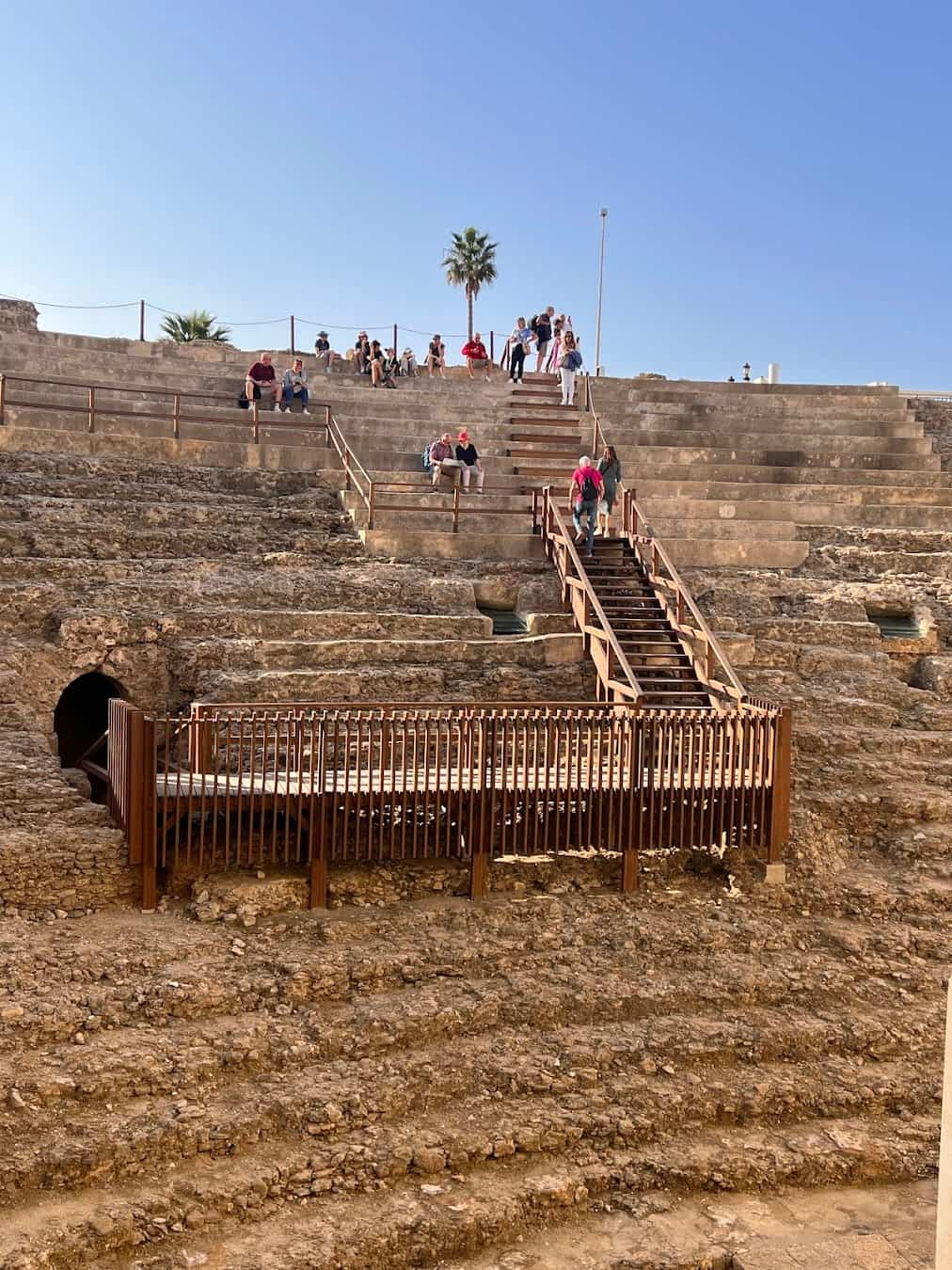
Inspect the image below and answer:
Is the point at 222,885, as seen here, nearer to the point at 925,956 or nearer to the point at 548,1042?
the point at 548,1042

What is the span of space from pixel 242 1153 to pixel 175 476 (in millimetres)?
13669

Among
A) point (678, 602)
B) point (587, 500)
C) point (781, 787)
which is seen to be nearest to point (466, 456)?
point (587, 500)

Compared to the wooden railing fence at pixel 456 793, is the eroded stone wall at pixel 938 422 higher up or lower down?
higher up

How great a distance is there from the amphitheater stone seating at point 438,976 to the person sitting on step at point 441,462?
2.50m

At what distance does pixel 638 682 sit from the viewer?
45.9 feet

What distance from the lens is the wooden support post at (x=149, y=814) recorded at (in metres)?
9.90

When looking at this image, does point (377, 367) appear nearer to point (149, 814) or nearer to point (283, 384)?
point (283, 384)

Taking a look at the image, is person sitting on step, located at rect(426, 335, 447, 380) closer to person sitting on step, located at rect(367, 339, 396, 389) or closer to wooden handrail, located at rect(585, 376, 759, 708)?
person sitting on step, located at rect(367, 339, 396, 389)

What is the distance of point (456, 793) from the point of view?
10648mm

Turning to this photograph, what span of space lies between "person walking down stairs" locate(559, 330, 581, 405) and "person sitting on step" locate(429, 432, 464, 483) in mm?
5651

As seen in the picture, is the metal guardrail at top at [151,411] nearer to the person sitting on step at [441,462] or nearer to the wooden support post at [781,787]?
the person sitting on step at [441,462]

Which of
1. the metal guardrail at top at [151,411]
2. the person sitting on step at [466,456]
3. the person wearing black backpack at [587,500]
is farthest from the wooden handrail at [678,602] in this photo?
the metal guardrail at top at [151,411]

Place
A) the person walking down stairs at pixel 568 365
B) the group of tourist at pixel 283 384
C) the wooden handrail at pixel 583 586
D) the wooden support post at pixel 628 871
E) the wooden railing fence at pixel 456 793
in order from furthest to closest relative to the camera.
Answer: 1. the person walking down stairs at pixel 568 365
2. the group of tourist at pixel 283 384
3. the wooden handrail at pixel 583 586
4. the wooden support post at pixel 628 871
5. the wooden railing fence at pixel 456 793

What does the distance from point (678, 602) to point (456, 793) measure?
19.5 ft
